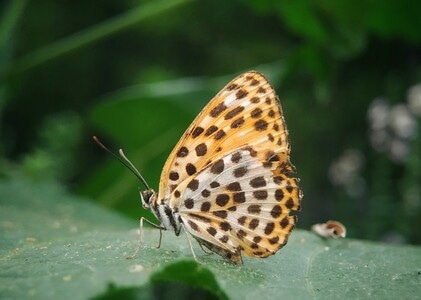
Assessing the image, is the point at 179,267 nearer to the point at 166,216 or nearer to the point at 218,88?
the point at 166,216

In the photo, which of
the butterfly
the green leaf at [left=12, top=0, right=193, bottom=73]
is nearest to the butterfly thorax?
the butterfly

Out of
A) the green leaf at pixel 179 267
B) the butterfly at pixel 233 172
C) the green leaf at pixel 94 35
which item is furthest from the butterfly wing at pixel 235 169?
the green leaf at pixel 94 35

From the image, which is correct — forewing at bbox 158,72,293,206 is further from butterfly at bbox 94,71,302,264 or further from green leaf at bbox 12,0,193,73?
green leaf at bbox 12,0,193,73

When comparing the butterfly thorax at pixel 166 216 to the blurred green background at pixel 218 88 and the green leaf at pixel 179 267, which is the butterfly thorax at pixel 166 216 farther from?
the blurred green background at pixel 218 88

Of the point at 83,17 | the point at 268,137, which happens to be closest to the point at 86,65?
the point at 83,17

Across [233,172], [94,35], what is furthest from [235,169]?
[94,35]
